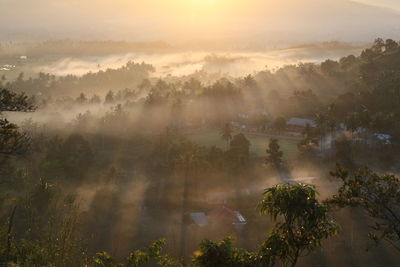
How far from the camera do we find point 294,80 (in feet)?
231

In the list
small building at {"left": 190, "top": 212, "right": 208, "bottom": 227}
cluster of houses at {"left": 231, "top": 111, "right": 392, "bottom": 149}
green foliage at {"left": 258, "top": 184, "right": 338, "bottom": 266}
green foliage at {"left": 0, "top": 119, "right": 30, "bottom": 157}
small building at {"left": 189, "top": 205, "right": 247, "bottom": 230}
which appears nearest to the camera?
green foliage at {"left": 258, "top": 184, "right": 338, "bottom": 266}

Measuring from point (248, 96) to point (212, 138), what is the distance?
1912cm

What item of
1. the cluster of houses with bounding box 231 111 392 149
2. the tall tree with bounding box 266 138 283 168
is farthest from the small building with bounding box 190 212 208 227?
the cluster of houses with bounding box 231 111 392 149

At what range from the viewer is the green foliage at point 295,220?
21.6 ft

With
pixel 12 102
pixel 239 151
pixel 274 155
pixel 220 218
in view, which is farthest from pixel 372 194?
pixel 239 151

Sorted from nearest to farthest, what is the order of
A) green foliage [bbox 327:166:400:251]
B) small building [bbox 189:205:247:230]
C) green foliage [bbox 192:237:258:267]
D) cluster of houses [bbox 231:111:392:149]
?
green foliage [bbox 192:237:258:267]
green foliage [bbox 327:166:400:251]
small building [bbox 189:205:247:230]
cluster of houses [bbox 231:111:392:149]

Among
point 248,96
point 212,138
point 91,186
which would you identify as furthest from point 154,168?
point 248,96

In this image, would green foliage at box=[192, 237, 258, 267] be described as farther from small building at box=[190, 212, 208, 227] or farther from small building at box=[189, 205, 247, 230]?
small building at box=[190, 212, 208, 227]

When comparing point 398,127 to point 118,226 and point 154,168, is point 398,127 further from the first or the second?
point 118,226

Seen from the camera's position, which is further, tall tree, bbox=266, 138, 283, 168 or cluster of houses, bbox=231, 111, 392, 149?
cluster of houses, bbox=231, 111, 392, 149

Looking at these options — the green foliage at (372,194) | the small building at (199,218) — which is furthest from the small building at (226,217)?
the green foliage at (372,194)

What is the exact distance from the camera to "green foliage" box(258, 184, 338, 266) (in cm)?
659

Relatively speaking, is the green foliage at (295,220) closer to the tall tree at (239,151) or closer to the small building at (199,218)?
the small building at (199,218)

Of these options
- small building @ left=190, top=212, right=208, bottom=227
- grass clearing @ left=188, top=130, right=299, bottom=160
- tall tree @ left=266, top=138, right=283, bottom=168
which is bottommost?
grass clearing @ left=188, top=130, right=299, bottom=160
